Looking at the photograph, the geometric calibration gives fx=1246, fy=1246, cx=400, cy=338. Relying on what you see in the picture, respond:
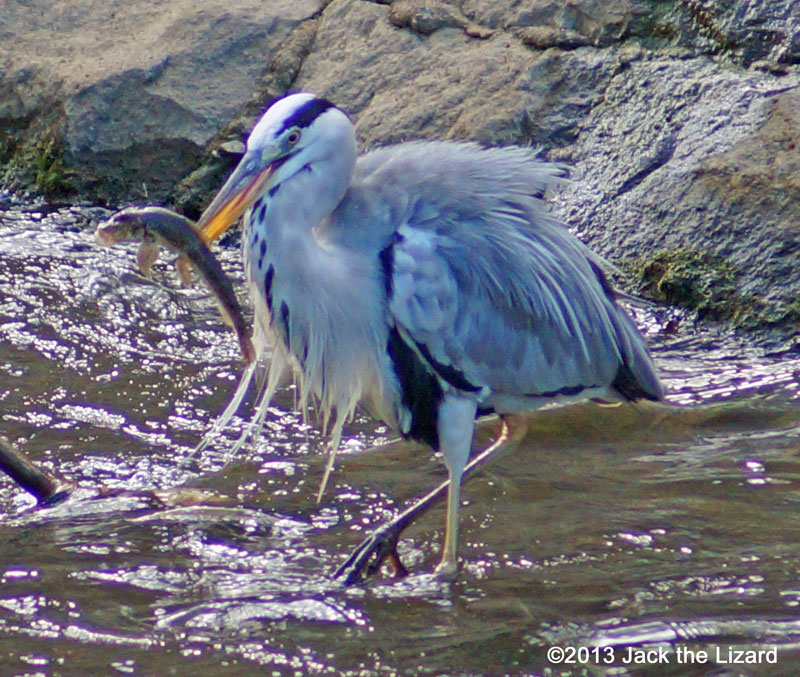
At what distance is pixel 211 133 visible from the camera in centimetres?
705

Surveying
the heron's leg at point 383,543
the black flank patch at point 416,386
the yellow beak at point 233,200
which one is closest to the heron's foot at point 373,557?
the heron's leg at point 383,543

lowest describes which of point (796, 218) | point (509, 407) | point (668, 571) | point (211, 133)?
point (668, 571)

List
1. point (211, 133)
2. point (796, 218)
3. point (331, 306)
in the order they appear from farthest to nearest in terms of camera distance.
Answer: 1. point (211, 133)
2. point (796, 218)
3. point (331, 306)

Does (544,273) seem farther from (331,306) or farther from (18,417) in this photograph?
(18,417)

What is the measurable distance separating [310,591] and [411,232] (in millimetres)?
1148

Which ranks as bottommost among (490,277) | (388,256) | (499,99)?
(490,277)

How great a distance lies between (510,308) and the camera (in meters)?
4.15

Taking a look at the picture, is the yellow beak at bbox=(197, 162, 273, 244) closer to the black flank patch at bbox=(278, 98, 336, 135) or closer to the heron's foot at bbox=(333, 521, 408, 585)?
the black flank patch at bbox=(278, 98, 336, 135)

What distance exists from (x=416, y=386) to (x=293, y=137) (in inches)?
36.3

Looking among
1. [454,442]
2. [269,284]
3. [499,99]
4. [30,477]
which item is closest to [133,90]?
[499,99]

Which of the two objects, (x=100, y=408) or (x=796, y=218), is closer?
(x=100, y=408)

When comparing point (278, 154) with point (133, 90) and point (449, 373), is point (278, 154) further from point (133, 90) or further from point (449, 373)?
point (133, 90)

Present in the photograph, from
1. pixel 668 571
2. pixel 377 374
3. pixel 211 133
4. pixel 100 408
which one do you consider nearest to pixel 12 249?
pixel 211 133

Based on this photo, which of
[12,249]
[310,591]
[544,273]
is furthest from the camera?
[12,249]
